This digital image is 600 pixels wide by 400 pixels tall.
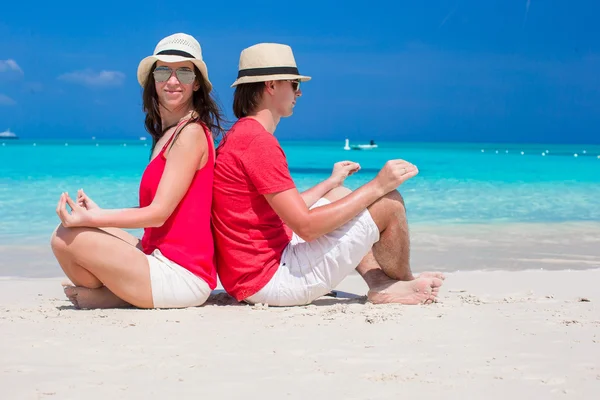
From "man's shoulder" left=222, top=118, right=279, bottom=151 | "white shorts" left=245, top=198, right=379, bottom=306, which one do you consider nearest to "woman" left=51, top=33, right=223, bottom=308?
"man's shoulder" left=222, top=118, right=279, bottom=151

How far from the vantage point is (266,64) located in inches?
152

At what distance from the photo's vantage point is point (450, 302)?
14.4ft

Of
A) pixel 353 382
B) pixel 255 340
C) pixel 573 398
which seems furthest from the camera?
pixel 255 340

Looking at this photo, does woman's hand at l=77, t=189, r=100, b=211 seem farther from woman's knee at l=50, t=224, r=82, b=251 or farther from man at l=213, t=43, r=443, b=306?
man at l=213, t=43, r=443, b=306

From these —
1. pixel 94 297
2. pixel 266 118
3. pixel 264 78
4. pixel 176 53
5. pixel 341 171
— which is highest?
pixel 176 53

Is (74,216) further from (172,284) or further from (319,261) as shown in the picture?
(319,261)

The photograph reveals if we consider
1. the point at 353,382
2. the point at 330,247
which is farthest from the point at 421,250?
the point at 353,382

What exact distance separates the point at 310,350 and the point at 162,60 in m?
1.71

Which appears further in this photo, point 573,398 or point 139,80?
point 139,80

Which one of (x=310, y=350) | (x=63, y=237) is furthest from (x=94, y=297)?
(x=310, y=350)

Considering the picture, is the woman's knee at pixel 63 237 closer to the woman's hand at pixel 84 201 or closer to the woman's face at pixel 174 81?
the woman's hand at pixel 84 201

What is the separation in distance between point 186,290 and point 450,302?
156 cm

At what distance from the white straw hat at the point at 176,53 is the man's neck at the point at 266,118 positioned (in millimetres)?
351

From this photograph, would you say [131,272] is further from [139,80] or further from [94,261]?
[139,80]
